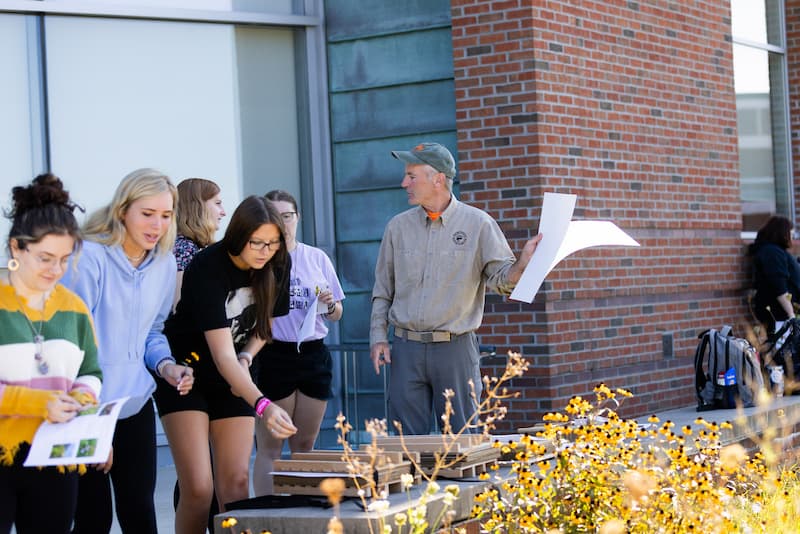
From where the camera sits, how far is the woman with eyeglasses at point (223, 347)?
5273 millimetres

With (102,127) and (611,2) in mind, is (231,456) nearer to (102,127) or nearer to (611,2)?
(102,127)

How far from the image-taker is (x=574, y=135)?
374 inches

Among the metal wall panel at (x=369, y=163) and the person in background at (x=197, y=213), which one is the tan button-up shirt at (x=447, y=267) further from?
the metal wall panel at (x=369, y=163)

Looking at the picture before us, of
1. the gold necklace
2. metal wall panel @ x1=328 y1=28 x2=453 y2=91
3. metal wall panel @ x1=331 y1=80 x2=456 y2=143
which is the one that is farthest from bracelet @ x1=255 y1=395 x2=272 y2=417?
metal wall panel @ x1=328 y1=28 x2=453 y2=91

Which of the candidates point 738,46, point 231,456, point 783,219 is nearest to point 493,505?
point 231,456

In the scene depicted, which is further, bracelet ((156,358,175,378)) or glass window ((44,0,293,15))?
glass window ((44,0,293,15))

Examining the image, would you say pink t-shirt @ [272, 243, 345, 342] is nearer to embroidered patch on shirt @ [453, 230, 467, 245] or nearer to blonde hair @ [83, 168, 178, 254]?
embroidered patch on shirt @ [453, 230, 467, 245]

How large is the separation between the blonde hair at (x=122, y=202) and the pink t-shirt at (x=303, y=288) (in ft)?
6.15

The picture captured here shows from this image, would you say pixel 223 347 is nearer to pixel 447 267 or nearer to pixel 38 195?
pixel 38 195

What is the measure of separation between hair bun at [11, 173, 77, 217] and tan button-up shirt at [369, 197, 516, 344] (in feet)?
9.05

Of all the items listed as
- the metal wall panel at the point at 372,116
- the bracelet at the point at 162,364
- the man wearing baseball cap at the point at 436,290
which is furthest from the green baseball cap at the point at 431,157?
the metal wall panel at the point at 372,116

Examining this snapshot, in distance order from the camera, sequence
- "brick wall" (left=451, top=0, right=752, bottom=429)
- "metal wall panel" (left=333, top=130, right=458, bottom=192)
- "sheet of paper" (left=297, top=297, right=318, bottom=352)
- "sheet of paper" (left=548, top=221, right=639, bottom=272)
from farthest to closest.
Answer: "metal wall panel" (left=333, top=130, right=458, bottom=192) → "brick wall" (left=451, top=0, right=752, bottom=429) → "sheet of paper" (left=297, top=297, right=318, bottom=352) → "sheet of paper" (left=548, top=221, right=639, bottom=272)

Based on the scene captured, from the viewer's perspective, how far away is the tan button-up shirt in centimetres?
679

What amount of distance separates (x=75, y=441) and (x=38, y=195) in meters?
0.86
